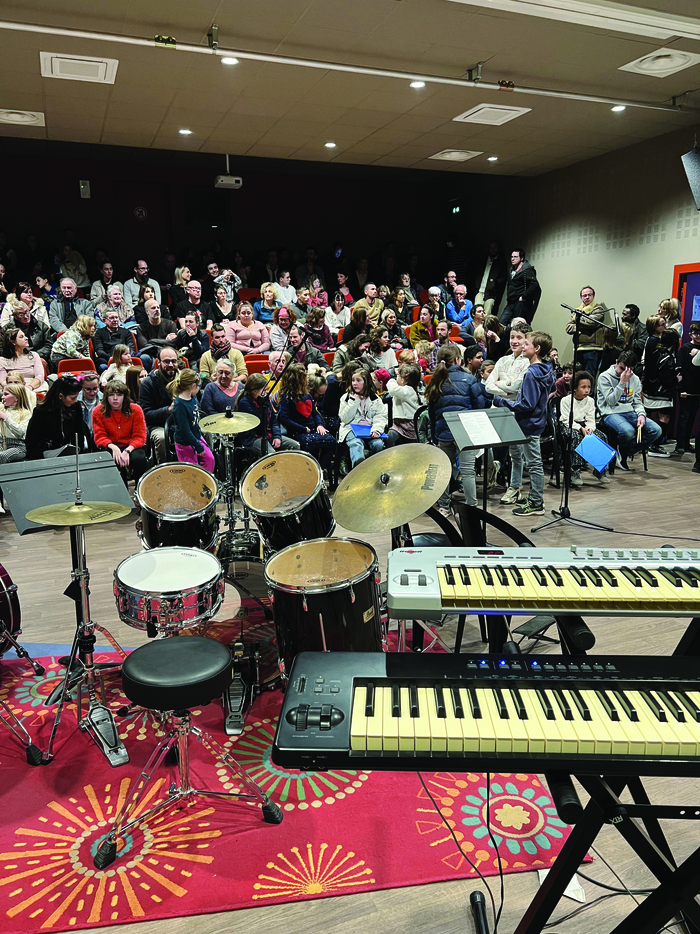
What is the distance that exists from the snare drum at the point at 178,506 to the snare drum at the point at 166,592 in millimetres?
581

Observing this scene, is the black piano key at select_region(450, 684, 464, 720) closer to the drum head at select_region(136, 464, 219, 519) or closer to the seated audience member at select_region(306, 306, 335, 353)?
the drum head at select_region(136, 464, 219, 519)

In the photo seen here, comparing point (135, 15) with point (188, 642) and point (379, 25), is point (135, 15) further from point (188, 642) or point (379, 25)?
point (188, 642)

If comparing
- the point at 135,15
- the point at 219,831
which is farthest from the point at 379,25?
the point at 219,831

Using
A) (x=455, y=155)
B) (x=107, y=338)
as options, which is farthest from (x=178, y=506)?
(x=455, y=155)

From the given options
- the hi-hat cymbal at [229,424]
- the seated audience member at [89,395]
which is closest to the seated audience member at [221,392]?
the seated audience member at [89,395]

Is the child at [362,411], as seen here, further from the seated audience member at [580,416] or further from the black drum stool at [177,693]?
the black drum stool at [177,693]

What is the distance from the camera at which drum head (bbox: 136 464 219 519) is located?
382cm

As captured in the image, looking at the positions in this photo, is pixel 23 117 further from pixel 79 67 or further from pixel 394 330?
pixel 394 330

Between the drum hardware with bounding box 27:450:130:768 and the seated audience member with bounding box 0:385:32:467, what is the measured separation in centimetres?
379

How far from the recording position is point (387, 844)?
7.82 feet

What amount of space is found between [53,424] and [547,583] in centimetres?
523

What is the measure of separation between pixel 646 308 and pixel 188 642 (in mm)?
10211

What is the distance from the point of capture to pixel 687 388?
843cm

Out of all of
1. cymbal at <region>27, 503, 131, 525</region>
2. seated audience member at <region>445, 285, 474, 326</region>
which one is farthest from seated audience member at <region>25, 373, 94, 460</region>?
seated audience member at <region>445, 285, 474, 326</region>
